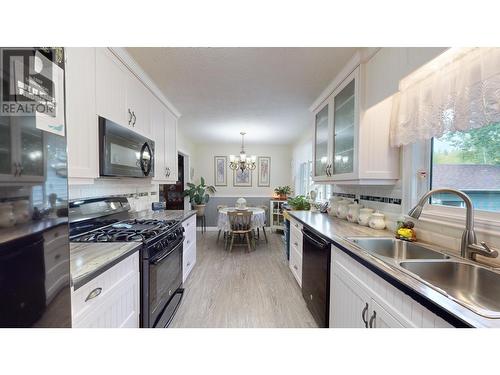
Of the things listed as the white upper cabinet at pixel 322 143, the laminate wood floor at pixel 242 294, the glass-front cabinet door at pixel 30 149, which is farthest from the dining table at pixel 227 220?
the glass-front cabinet door at pixel 30 149

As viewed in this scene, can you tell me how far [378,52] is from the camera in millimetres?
1457

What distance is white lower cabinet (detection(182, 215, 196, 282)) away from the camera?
98.0 inches

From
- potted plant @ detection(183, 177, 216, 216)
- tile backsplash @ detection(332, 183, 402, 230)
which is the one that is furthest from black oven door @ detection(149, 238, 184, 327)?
potted plant @ detection(183, 177, 216, 216)

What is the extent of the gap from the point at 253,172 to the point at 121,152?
428cm

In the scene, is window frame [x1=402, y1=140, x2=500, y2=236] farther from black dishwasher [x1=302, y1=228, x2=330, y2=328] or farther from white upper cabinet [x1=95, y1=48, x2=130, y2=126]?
white upper cabinet [x1=95, y1=48, x2=130, y2=126]

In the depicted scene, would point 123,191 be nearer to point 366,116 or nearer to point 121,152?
point 121,152

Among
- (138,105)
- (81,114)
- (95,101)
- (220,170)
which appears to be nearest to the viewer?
(81,114)

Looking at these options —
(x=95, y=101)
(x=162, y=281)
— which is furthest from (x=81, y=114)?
(x=162, y=281)

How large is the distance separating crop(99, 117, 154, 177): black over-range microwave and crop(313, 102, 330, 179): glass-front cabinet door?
6.42ft

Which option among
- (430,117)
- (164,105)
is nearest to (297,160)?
(164,105)

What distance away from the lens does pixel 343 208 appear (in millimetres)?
2311

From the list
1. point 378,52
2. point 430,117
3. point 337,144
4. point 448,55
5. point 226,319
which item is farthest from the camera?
point 337,144
